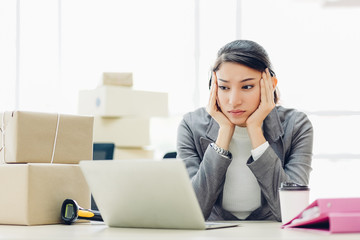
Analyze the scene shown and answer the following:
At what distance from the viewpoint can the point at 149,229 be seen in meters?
1.17

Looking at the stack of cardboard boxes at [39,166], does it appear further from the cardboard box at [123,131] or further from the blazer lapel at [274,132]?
the cardboard box at [123,131]

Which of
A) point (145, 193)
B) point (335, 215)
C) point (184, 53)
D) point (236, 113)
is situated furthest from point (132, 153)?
point (335, 215)

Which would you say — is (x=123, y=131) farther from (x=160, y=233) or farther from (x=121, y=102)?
(x=160, y=233)

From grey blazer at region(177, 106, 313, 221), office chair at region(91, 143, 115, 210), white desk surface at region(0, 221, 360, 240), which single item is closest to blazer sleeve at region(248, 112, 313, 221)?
grey blazer at region(177, 106, 313, 221)

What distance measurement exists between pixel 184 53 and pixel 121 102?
125 cm

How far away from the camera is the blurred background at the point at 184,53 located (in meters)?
5.00

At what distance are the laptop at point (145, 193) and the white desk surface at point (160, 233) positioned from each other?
27mm

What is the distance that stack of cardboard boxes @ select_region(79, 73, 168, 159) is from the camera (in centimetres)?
420

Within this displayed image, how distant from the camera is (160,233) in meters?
1.09

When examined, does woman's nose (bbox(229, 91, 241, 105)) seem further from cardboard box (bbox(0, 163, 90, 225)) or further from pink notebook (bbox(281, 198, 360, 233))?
pink notebook (bbox(281, 198, 360, 233))

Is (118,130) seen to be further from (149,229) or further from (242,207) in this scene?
(149,229)

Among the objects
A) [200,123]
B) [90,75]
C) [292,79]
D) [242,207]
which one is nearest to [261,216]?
[242,207]

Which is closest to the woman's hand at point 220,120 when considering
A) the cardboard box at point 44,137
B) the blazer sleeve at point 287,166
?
the blazer sleeve at point 287,166

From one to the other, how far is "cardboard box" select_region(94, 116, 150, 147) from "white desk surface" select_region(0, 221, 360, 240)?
2903mm
